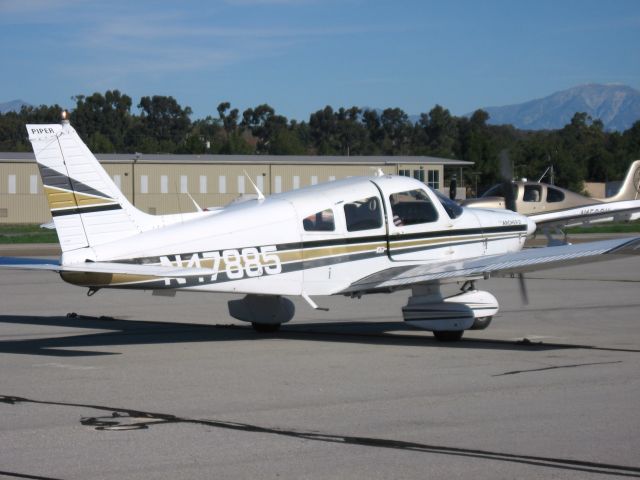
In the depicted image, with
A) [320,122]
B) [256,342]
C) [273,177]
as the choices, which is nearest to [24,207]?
[273,177]

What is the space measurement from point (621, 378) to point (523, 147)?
73937 mm

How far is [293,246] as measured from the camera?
13055 millimetres

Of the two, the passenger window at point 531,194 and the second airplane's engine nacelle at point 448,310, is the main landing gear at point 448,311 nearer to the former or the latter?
the second airplane's engine nacelle at point 448,310

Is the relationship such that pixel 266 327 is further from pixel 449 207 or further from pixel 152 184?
pixel 152 184

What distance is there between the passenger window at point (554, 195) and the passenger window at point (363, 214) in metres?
18.8

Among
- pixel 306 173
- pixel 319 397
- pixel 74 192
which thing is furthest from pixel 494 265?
pixel 306 173

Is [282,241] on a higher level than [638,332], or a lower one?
higher

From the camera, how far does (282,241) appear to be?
12969 millimetres

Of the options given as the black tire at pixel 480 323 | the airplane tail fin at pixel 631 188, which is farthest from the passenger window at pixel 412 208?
the airplane tail fin at pixel 631 188

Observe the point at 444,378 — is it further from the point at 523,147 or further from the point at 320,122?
the point at 320,122

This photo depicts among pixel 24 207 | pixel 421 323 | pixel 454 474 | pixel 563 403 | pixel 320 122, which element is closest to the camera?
pixel 454 474

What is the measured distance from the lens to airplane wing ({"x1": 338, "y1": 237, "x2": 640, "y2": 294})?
40.4 feet

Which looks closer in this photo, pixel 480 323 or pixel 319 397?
pixel 319 397

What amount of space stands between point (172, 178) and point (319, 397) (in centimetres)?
5859
